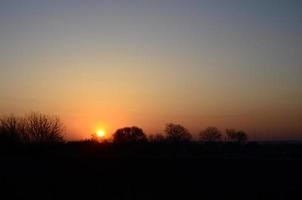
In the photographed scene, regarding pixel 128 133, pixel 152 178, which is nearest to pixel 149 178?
pixel 152 178

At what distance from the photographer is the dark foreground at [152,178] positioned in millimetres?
29047

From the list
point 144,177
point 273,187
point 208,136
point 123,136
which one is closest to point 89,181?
point 144,177

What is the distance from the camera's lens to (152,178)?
104 feet

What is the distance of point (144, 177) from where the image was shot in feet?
104

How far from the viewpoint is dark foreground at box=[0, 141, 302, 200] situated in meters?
29.0

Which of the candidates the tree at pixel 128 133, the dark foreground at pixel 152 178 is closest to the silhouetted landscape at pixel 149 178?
the dark foreground at pixel 152 178

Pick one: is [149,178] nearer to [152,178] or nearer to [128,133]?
[152,178]

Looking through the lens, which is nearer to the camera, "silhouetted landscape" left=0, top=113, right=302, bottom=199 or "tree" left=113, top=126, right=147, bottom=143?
"silhouetted landscape" left=0, top=113, right=302, bottom=199

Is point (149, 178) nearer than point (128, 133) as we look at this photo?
Yes

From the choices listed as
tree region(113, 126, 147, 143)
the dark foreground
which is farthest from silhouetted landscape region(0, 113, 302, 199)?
tree region(113, 126, 147, 143)

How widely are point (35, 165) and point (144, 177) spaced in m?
8.00

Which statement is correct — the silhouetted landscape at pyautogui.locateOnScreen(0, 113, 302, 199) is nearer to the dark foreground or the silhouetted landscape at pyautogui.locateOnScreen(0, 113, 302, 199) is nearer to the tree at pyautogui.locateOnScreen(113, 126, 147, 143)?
the dark foreground

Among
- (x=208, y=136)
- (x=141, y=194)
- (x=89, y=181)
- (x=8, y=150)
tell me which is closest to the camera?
(x=141, y=194)

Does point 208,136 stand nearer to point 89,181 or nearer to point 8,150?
point 8,150
